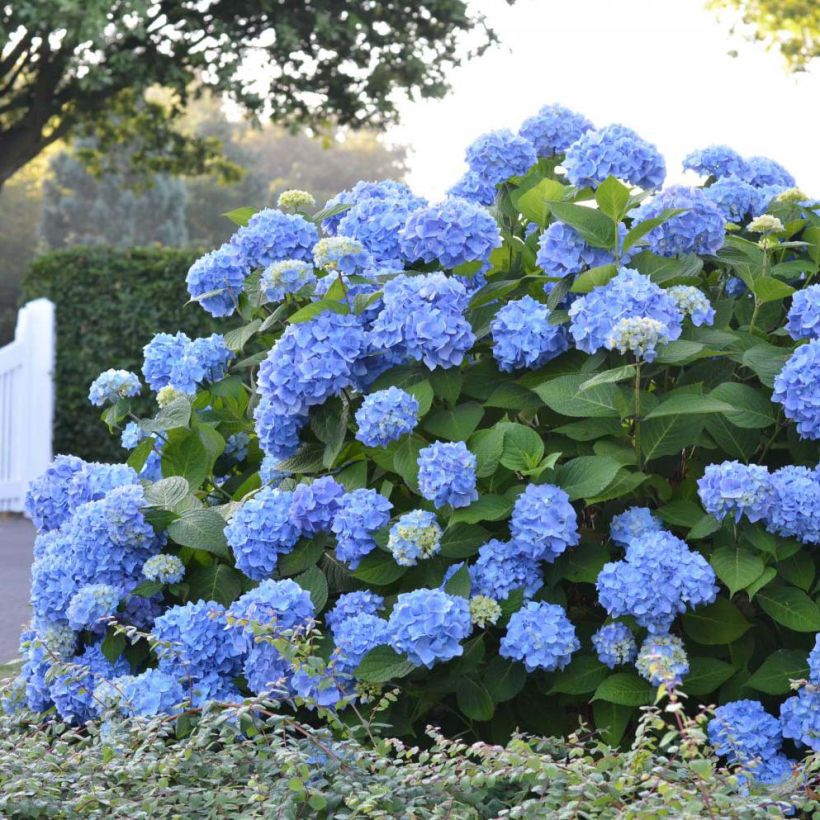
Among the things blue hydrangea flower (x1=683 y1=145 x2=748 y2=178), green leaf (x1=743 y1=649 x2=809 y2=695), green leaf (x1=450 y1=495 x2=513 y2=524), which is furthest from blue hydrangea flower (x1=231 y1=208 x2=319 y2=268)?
green leaf (x1=743 y1=649 x2=809 y2=695)

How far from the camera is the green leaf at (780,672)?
269cm

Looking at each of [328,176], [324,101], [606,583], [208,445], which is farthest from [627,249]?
[328,176]

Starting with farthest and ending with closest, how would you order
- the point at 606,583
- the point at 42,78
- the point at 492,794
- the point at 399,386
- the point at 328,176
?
the point at 328,176 < the point at 42,78 < the point at 399,386 < the point at 606,583 < the point at 492,794

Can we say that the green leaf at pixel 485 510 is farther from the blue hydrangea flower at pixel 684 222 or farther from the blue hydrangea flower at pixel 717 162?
the blue hydrangea flower at pixel 717 162

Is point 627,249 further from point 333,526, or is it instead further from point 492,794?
point 492,794

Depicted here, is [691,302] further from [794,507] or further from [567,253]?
[794,507]

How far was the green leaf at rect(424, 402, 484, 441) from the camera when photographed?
2867 mm

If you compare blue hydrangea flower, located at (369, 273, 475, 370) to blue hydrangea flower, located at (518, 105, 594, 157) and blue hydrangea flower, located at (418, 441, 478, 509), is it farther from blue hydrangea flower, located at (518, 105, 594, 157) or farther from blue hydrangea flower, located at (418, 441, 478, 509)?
blue hydrangea flower, located at (518, 105, 594, 157)

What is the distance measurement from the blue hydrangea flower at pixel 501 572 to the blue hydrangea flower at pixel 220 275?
3.65ft

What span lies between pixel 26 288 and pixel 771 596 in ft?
38.7

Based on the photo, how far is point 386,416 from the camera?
2.73m

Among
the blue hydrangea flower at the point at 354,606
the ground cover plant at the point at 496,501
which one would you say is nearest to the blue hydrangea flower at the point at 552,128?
the ground cover plant at the point at 496,501

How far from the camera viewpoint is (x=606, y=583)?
104 inches

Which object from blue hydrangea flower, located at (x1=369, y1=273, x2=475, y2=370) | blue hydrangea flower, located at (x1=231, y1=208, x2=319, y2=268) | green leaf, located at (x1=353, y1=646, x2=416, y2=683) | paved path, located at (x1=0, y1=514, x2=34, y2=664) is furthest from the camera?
paved path, located at (x1=0, y1=514, x2=34, y2=664)
